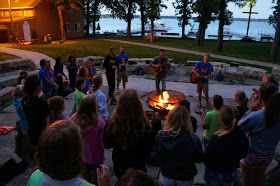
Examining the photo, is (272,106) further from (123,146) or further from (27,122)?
(27,122)

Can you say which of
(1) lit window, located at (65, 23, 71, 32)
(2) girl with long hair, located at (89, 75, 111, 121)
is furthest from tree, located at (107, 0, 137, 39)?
(2) girl with long hair, located at (89, 75, 111, 121)

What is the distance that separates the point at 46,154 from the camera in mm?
1629

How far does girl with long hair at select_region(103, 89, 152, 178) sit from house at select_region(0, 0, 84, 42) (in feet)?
103

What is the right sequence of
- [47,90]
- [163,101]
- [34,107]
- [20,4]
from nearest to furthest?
[34,107] < [163,101] < [47,90] < [20,4]

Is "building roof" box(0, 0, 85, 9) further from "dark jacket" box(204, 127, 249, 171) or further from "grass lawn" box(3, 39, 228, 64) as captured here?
"dark jacket" box(204, 127, 249, 171)

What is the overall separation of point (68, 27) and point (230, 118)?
3857cm

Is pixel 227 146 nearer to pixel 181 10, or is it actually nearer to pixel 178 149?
pixel 178 149

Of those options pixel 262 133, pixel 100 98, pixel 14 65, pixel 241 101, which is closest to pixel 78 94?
pixel 100 98

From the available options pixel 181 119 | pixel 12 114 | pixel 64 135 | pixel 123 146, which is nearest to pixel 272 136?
pixel 181 119

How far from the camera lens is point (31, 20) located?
31.5 m

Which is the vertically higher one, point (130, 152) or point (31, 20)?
point (31, 20)

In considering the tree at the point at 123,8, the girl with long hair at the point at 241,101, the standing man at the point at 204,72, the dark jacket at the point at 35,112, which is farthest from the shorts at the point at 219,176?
the tree at the point at 123,8

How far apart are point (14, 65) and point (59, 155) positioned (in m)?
11.8

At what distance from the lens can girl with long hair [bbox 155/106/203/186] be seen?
8.57 ft
